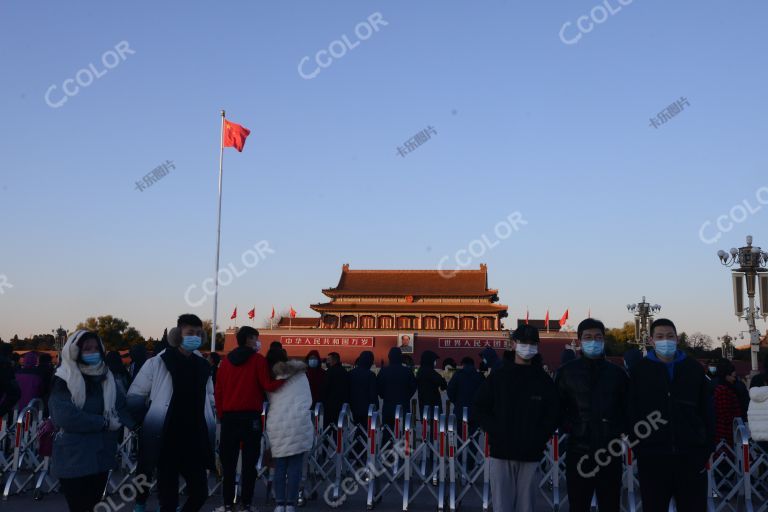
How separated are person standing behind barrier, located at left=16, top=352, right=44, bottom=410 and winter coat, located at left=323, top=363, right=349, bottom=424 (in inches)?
137

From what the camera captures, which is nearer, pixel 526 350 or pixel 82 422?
pixel 82 422

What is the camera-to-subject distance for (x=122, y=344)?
47.9m

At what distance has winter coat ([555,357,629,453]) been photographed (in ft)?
13.9

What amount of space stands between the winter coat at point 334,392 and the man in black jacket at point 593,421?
3.97 meters

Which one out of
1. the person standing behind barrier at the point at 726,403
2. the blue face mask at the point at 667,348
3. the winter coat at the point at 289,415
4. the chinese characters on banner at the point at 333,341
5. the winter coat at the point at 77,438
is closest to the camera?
the winter coat at the point at 77,438

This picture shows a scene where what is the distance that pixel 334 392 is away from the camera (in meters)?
7.98

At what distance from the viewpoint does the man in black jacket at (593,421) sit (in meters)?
4.22

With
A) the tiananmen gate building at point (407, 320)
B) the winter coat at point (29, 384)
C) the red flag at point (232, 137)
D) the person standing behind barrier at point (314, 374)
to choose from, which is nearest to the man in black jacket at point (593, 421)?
the person standing behind barrier at point (314, 374)

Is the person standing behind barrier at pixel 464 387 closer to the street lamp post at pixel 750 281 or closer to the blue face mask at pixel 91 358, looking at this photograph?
the blue face mask at pixel 91 358

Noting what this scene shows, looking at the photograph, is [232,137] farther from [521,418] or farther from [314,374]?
[521,418]

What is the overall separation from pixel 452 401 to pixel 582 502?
13.9 ft

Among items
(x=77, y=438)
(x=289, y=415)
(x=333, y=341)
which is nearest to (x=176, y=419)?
(x=77, y=438)

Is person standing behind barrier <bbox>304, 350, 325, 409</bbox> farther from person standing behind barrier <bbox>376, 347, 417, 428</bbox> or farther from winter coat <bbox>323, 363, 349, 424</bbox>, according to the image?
person standing behind barrier <bbox>376, 347, 417, 428</bbox>

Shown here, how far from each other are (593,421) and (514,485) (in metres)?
0.65
